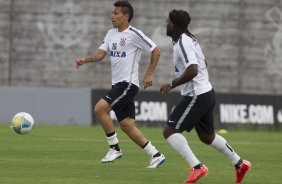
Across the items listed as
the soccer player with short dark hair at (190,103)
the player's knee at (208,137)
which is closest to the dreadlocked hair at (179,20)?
the soccer player with short dark hair at (190,103)

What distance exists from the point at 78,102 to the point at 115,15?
466 inches

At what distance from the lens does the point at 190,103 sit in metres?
12.0

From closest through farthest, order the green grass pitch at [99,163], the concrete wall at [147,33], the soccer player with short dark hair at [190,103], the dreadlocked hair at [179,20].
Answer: the soccer player with short dark hair at [190,103]
the dreadlocked hair at [179,20]
the green grass pitch at [99,163]
the concrete wall at [147,33]

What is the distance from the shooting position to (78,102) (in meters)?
26.7

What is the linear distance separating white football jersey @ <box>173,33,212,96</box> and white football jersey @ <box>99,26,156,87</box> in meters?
2.70

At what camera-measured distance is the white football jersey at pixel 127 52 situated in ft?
48.8

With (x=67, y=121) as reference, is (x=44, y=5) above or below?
above

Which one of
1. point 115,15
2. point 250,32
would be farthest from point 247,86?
point 115,15

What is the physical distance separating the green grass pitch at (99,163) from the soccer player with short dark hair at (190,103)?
47 centimetres

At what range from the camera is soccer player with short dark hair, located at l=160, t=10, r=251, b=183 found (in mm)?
11781

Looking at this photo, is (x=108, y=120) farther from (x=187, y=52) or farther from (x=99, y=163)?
(x=187, y=52)

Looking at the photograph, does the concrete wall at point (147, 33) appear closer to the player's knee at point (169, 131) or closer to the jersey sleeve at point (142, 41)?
the jersey sleeve at point (142, 41)

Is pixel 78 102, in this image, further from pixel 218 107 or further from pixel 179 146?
pixel 179 146

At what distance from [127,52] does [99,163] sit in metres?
1.75
